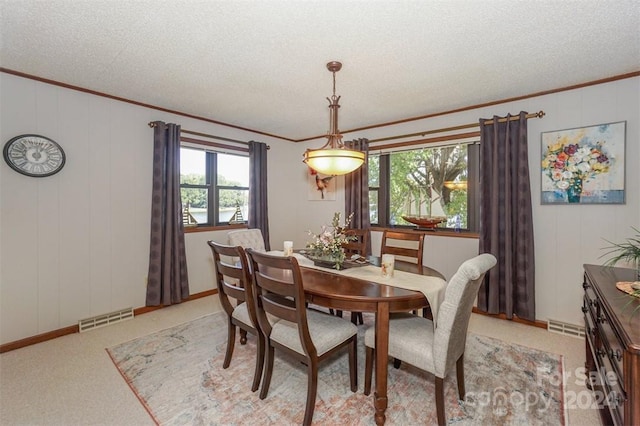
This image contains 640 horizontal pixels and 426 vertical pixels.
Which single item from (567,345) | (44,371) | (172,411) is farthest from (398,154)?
(44,371)

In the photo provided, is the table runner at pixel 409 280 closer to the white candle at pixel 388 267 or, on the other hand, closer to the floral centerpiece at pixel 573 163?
the white candle at pixel 388 267

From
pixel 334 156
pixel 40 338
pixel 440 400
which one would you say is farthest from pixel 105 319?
pixel 440 400

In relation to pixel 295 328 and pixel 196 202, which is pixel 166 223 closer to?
pixel 196 202

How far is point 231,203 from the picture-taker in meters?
4.39

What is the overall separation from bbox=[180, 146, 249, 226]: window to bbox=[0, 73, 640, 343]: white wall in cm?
51

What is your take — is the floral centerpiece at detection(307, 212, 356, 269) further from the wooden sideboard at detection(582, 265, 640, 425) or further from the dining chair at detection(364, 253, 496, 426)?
the wooden sideboard at detection(582, 265, 640, 425)

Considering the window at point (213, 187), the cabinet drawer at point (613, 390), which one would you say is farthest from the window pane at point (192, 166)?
the cabinet drawer at point (613, 390)

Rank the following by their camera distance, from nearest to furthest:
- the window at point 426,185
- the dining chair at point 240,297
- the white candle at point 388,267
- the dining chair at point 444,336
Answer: the dining chair at point 444,336 → the dining chair at point 240,297 → the white candle at point 388,267 → the window at point 426,185

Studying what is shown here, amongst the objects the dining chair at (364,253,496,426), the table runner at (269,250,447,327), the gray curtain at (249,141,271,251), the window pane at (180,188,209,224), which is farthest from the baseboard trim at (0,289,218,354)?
the dining chair at (364,253,496,426)

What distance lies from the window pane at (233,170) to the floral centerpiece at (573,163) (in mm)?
3767

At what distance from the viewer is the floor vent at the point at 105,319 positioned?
2946 millimetres

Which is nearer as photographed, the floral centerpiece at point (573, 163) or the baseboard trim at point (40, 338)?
the baseboard trim at point (40, 338)

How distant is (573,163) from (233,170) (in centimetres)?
406

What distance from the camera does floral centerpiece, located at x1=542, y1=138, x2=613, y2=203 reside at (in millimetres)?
2743
